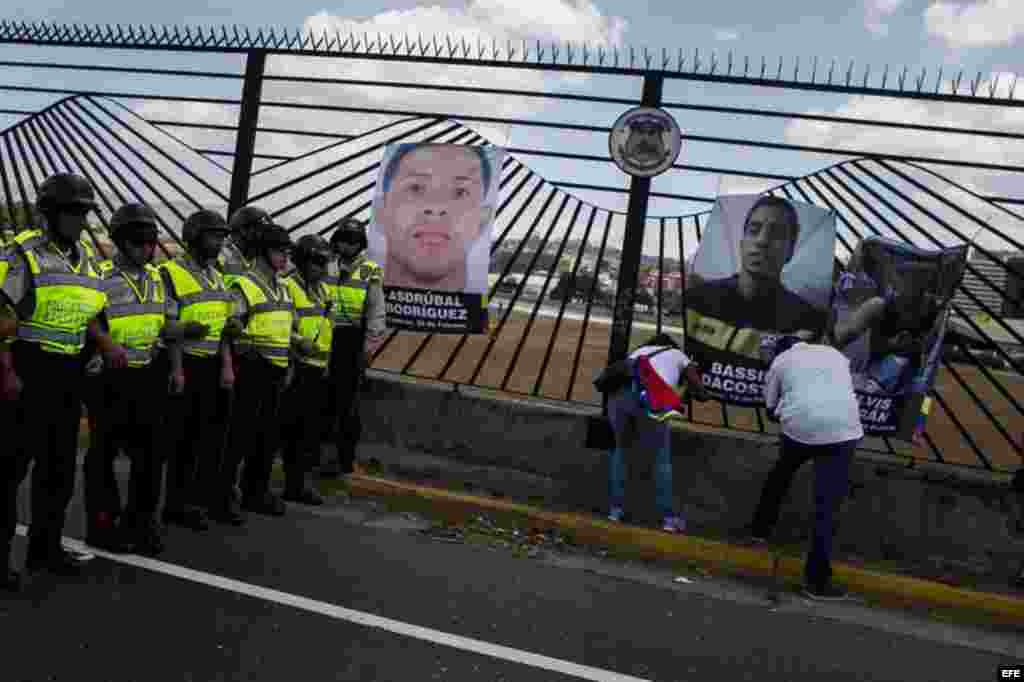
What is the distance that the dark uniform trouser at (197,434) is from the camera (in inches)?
189

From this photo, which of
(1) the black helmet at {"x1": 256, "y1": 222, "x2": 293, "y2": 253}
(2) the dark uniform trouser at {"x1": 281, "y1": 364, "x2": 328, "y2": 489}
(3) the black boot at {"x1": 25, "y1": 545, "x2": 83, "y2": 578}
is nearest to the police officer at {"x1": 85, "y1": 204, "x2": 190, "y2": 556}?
(3) the black boot at {"x1": 25, "y1": 545, "x2": 83, "y2": 578}

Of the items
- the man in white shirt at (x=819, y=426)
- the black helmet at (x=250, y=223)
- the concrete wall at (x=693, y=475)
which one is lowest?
the concrete wall at (x=693, y=475)

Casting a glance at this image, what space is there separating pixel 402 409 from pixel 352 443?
2.15 ft

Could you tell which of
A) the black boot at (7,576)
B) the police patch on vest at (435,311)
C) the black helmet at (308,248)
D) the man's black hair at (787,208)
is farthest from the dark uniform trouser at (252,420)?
the man's black hair at (787,208)

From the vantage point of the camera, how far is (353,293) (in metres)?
5.97

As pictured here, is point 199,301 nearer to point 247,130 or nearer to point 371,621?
point 371,621

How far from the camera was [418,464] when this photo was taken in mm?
6555

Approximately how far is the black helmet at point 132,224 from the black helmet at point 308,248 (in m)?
1.16

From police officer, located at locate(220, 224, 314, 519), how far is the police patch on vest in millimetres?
1317

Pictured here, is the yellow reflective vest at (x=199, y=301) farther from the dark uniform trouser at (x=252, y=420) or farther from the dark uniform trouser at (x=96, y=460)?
the dark uniform trouser at (x=96, y=460)

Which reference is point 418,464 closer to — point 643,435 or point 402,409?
point 402,409

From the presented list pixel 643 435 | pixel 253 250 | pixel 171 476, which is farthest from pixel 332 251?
pixel 643 435

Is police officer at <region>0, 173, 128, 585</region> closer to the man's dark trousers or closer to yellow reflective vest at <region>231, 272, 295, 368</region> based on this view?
yellow reflective vest at <region>231, 272, 295, 368</region>

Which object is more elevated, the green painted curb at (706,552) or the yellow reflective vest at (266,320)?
the yellow reflective vest at (266,320)
